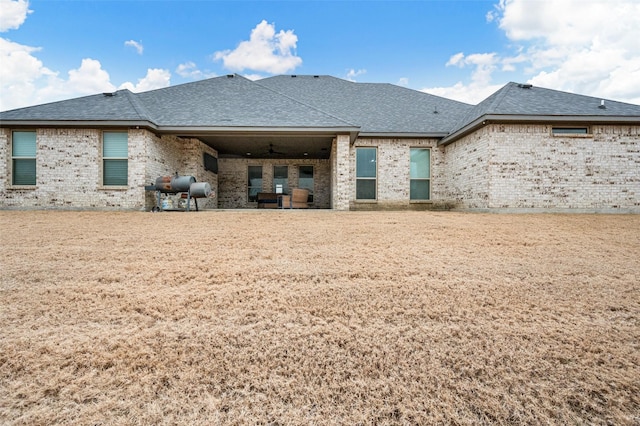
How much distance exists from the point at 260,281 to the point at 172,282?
978 millimetres

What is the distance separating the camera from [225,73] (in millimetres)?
13391

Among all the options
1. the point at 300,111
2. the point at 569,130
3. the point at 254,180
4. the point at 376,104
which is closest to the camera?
the point at 569,130

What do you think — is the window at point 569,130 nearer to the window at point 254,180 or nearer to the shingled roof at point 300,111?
the shingled roof at point 300,111

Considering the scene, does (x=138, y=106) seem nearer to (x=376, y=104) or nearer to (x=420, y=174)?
(x=376, y=104)

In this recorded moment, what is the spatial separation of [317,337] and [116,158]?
1069 centimetres

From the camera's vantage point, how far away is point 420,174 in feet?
40.2

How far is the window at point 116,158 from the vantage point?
978 centimetres

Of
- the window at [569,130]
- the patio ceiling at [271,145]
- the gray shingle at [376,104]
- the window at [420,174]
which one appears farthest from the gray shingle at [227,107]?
the window at [569,130]

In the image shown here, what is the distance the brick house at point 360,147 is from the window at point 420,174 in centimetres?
4

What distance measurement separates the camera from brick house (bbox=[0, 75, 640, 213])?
9.28 m

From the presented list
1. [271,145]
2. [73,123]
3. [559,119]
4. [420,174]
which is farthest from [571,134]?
[73,123]

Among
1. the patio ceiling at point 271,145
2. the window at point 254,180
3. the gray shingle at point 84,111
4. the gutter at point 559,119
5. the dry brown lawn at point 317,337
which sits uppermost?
the gray shingle at point 84,111

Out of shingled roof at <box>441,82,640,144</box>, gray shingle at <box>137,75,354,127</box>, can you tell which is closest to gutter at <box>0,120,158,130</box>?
gray shingle at <box>137,75,354,127</box>

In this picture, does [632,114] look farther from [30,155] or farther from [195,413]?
[30,155]
